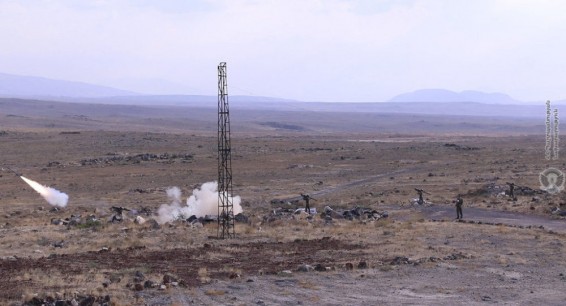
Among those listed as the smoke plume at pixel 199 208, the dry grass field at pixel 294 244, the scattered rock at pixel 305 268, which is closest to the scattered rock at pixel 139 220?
the dry grass field at pixel 294 244

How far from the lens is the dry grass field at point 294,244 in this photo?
22094 mm

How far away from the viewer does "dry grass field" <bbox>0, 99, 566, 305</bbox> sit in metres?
22.1

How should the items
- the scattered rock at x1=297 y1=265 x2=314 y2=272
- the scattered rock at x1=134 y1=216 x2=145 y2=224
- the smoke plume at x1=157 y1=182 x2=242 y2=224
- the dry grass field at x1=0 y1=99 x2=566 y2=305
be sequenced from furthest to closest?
the smoke plume at x1=157 y1=182 x2=242 y2=224 < the scattered rock at x1=134 y1=216 x2=145 y2=224 < the scattered rock at x1=297 y1=265 x2=314 y2=272 < the dry grass field at x1=0 y1=99 x2=566 y2=305

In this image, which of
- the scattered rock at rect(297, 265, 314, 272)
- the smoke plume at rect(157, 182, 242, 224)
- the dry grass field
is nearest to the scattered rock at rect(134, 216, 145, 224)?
the dry grass field

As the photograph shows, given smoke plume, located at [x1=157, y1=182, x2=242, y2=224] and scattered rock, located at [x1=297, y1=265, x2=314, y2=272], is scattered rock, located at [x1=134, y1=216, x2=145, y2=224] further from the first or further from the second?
scattered rock, located at [x1=297, y1=265, x2=314, y2=272]

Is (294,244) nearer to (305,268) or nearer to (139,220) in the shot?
(305,268)

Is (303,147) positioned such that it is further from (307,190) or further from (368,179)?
(307,190)

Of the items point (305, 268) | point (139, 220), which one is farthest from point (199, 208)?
point (305, 268)

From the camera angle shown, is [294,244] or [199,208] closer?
[294,244]

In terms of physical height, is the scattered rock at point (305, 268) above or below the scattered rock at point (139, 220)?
above

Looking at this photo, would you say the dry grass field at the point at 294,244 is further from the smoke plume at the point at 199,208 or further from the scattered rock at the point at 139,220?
the smoke plume at the point at 199,208

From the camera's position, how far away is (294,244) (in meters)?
31.0

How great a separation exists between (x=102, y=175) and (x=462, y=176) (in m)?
29.7

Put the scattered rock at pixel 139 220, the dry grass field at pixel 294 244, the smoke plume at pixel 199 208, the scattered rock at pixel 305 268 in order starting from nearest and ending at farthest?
the dry grass field at pixel 294 244
the scattered rock at pixel 305 268
the scattered rock at pixel 139 220
the smoke plume at pixel 199 208
